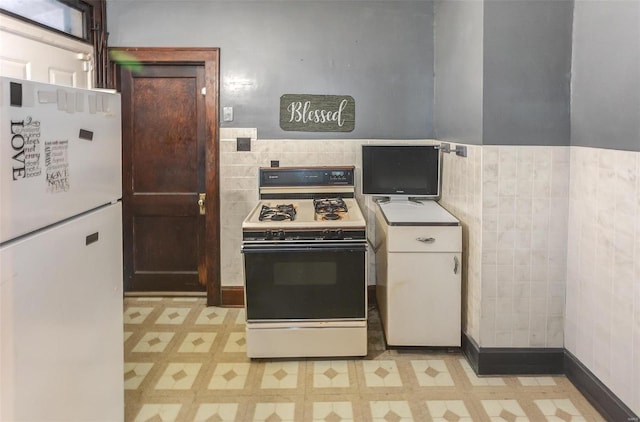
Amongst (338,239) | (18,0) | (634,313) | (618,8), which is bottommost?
(634,313)

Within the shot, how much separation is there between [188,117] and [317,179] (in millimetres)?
1182

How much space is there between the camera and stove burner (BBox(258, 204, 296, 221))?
3053 millimetres

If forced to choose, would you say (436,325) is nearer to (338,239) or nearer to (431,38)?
(338,239)

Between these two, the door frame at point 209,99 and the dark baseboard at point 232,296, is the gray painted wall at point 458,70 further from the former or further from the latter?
the dark baseboard at point 232,296

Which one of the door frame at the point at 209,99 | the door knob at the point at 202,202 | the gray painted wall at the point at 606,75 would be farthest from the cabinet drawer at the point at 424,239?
the door knob at the point at 202,202

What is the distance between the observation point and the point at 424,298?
9.94 ft

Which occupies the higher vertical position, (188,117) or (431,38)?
(431,38)

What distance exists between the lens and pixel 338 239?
2906 millimetres

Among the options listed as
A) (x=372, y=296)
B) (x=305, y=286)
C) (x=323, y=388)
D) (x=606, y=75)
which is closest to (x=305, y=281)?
(x=305, y=286)

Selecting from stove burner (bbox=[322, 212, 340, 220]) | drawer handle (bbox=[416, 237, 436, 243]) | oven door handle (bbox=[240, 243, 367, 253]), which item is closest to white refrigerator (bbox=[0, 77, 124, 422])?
oven door handle (bbox=[240, 243, 367, 253])

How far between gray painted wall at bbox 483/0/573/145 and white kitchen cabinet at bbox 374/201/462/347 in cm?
64

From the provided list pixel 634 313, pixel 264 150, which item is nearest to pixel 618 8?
pixel 634 313

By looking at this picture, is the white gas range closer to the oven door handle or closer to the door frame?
the oven door handle

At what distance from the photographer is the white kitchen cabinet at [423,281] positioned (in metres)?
2.99
